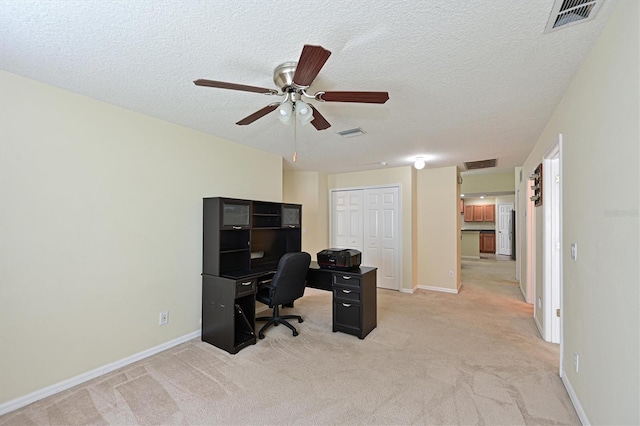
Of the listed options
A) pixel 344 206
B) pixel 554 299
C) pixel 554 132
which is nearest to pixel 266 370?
pixel 554 299

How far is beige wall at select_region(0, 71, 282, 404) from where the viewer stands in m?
2.05

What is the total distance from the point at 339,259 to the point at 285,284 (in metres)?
0.74

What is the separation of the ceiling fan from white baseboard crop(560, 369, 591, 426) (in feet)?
7.86

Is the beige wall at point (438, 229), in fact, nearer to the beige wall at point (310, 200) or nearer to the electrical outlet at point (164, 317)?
the beige wall at point (310, 200)

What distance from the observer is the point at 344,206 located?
237 inches

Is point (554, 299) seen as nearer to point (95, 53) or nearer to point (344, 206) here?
point (344, 206)

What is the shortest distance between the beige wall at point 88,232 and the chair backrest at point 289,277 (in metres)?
0.92

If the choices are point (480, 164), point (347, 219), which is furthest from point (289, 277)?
point (480, 164)

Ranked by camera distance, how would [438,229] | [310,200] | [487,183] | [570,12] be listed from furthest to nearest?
[487,183] < [310,200] < [438,229] < [570,12]

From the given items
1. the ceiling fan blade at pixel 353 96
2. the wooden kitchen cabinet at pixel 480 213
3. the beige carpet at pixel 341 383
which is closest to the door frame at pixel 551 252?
the beige carpet at pixel 341 383

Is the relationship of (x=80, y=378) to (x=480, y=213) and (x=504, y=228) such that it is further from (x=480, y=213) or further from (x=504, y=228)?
(x=504, y=228)

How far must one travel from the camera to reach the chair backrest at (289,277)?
318cm

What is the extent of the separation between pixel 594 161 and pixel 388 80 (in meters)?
1.38

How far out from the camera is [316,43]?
1.66 meters
